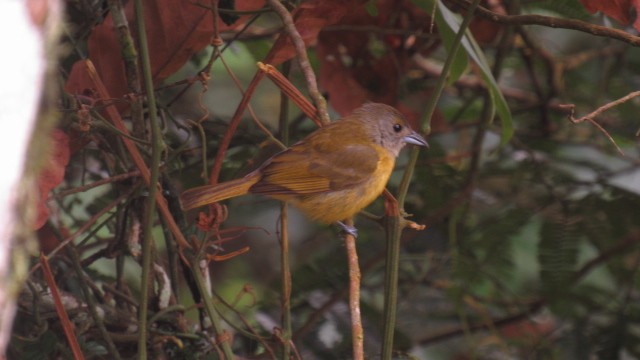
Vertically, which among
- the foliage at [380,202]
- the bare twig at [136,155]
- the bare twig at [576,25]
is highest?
the bare twig at [576,25]

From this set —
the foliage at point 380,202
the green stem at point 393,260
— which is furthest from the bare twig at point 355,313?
the foliage at point 380,202

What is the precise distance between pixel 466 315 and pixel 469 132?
2.35ft

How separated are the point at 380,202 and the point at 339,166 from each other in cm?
53

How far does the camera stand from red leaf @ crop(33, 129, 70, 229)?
1.65m

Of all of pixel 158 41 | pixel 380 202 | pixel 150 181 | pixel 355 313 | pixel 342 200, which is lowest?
pixel 380 202

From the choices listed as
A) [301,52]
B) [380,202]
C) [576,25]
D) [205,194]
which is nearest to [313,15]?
[301,52]

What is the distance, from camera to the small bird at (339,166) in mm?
2326

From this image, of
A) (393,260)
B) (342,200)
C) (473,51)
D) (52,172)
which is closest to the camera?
(393,260)

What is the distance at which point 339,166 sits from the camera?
2.57m

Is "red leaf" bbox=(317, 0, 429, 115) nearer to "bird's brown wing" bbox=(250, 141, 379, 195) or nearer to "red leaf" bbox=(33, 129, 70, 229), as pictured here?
"bird's brown wing" bbox=(250, 141, 379, 195)

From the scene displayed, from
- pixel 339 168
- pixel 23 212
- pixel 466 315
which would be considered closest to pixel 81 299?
pixel 339 168

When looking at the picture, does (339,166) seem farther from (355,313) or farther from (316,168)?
(355,313)

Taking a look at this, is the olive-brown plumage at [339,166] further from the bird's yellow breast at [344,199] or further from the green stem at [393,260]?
the green stem at [393,260]

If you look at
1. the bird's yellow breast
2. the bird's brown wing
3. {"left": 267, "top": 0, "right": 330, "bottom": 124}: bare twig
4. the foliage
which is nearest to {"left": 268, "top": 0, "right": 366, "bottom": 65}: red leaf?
the foliage
